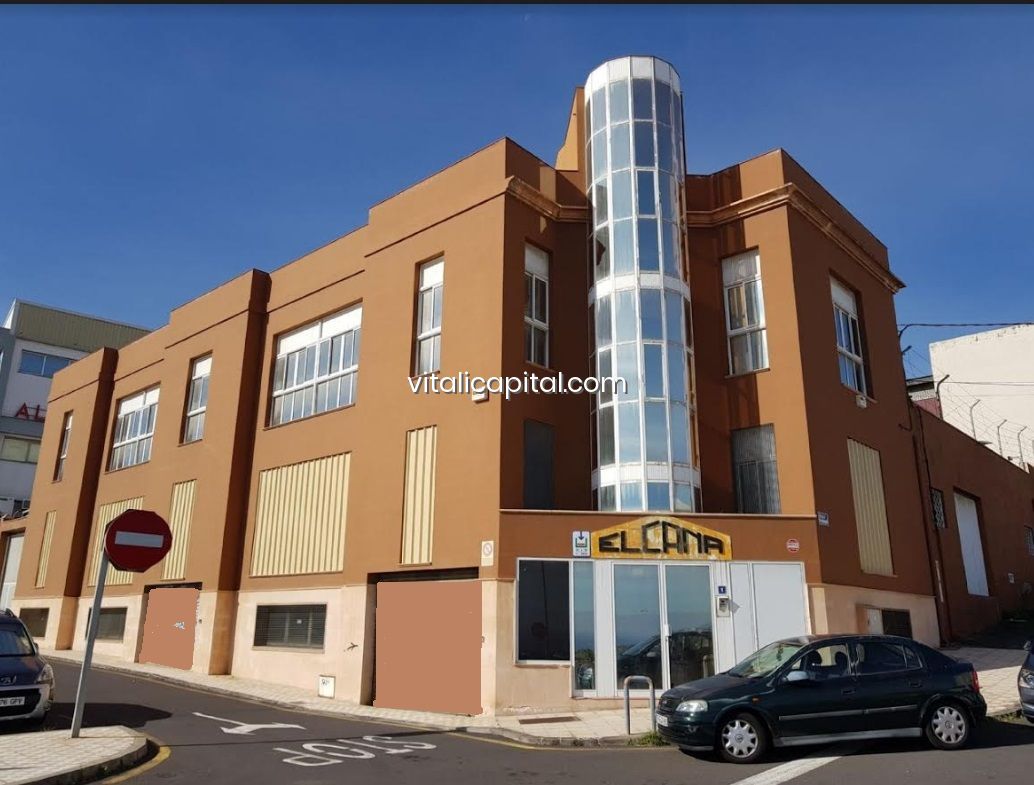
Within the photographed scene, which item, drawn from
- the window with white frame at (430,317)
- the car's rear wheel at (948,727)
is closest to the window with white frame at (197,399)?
the window with white frame at (430,317)

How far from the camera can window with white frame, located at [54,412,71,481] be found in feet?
102

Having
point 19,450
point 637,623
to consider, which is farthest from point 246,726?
point 19,450

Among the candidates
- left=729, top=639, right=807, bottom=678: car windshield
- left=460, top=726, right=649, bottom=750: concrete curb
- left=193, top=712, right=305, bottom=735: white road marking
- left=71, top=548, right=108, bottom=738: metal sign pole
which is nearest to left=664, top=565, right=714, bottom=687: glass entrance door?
left=460, top=726, right=649, bottom=750: concrete curb

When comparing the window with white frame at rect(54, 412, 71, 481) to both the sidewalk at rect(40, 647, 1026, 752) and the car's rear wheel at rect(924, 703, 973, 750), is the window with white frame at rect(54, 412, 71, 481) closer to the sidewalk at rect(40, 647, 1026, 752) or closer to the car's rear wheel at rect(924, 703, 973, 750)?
the sidewalk at rect(40, 647, 1026, 752)

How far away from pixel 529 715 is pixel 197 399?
16.2 m

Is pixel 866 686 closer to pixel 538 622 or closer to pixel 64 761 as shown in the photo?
pixel 538 622

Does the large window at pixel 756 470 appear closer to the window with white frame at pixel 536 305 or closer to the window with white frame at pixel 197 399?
the window with white frame at pixel 536 305

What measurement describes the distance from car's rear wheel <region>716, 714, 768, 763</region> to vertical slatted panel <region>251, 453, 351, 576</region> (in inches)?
444

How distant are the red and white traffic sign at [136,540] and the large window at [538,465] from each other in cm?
788

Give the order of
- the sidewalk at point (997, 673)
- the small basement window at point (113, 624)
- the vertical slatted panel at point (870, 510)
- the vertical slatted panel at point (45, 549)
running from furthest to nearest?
the vertical slatted panel at point (45, 549)
the small basement window at point (113, 624)
the vertical slatted panel at point (870, 510)
the sidewalk at point (997, 673)

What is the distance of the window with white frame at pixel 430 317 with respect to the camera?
1762 centimetres

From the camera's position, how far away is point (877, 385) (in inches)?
789

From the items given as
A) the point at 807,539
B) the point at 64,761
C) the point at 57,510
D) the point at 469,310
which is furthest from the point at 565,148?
the point at 57,510

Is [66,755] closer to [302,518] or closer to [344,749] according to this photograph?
[344,749]
